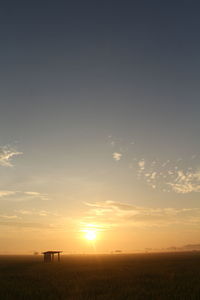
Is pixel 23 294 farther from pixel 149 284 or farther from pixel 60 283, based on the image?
pixel 149 284

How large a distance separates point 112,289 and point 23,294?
277 inches

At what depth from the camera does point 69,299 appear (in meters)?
18.9

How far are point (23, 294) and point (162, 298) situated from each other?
33.5ft

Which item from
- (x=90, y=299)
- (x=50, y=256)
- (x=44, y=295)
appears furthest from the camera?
(x=50, y=256)

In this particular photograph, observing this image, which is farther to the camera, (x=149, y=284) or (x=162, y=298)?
(x=149, y=284)

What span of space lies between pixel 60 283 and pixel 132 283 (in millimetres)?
6774

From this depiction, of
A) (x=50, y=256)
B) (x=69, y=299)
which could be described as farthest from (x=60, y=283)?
(x=50, y=256)

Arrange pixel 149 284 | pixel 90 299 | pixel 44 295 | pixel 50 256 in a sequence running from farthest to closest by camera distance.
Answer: pixel 50 256
pixel 149 284
pixel 44 295
pixel 90 299

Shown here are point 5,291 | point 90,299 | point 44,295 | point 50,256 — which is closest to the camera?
point 90,299

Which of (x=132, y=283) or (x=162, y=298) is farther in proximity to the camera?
(x=132, y=283)

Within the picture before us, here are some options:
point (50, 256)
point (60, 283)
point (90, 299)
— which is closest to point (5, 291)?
point (60, 283)

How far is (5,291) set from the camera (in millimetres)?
22125

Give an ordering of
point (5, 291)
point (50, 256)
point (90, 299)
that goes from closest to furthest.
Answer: point (90, 299), point (5, 291), point (50, 256)

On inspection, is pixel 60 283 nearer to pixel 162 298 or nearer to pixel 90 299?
pixel 90 299
